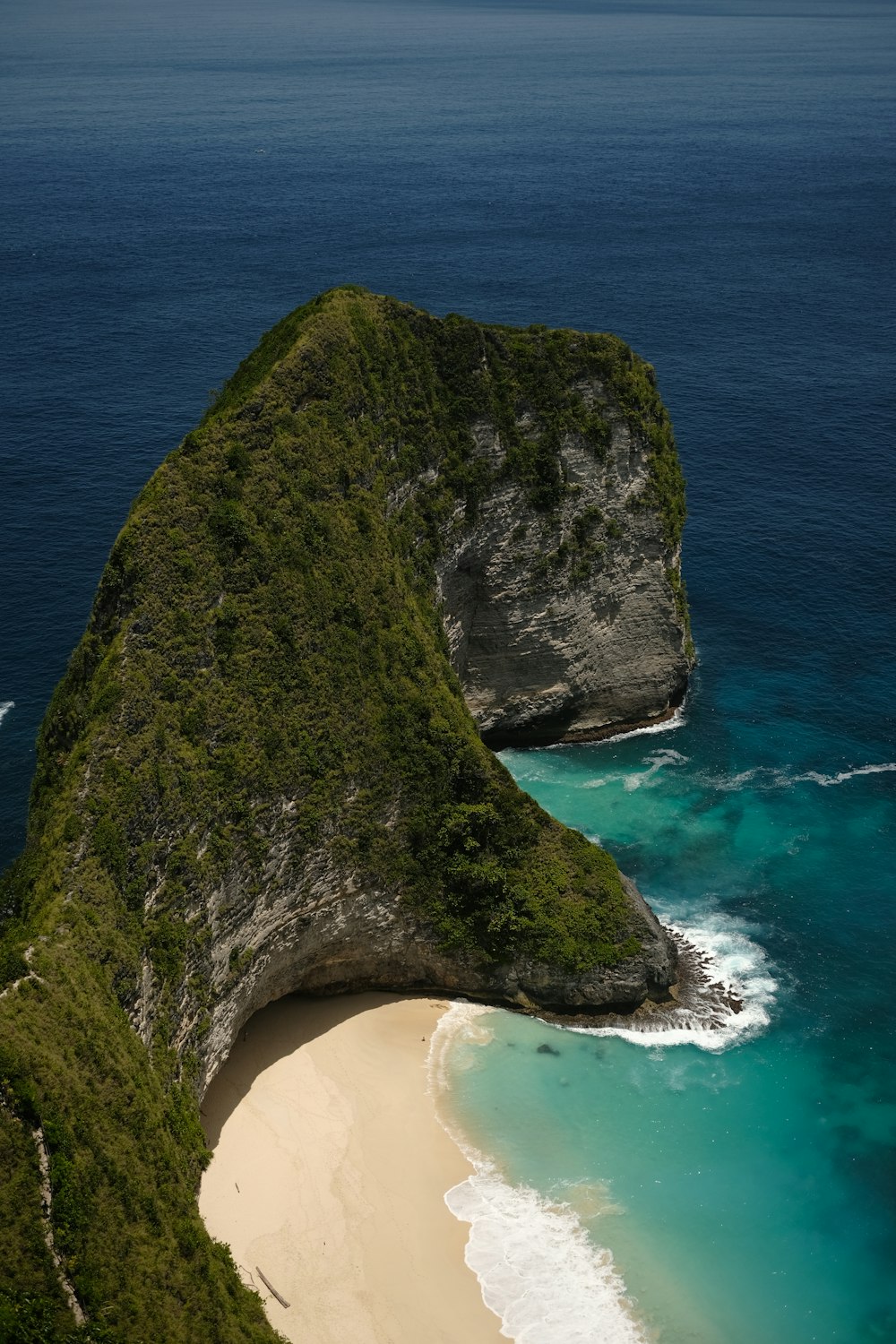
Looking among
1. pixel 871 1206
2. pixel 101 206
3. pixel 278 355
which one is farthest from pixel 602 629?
pixel 101 206

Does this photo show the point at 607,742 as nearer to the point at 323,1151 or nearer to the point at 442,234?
the point at 323,1151

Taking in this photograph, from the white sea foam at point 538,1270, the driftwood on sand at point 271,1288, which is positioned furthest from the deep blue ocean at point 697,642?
the driftwood on sand at point 271,1288

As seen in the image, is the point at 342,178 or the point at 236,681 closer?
the point at 236,681

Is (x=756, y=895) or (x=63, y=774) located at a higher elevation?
(x=63, y=774)

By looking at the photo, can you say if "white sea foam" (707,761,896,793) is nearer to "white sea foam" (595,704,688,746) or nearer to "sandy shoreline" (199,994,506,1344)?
"white sea foam" (595,704,688,746)

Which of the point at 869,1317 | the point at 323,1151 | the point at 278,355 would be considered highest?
the point at 278,355

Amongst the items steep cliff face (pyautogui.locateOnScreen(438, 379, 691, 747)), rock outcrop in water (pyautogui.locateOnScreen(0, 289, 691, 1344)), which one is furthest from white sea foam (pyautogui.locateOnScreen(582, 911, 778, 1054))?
steep cliff face (pyautogui.locateOnScreen(438, 379, 691, 747))

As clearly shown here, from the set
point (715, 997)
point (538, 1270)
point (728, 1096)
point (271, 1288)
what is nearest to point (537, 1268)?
point (538, 1270)
